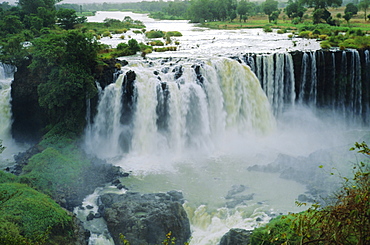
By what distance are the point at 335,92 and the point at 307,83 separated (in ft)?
7.55

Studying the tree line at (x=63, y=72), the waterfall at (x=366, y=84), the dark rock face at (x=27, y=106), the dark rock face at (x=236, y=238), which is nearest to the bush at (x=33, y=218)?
the dark rock face at (x=236, y=238)

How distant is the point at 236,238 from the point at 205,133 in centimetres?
1068

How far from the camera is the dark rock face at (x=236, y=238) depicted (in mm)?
13403

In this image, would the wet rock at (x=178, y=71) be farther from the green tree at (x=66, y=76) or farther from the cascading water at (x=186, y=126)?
the green tree at (x=66, y=76)

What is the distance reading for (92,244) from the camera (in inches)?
575

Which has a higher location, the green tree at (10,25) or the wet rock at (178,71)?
the green tree at (10,25)

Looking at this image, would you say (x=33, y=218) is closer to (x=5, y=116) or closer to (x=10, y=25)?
(x=5, y=116)

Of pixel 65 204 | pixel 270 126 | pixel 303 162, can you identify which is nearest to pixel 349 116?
pixel 270 126

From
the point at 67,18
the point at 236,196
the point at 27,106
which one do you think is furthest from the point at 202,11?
the point at 236,196

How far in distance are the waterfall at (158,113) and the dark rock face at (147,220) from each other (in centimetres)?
705

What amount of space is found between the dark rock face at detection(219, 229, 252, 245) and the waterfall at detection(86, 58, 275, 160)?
31.1 ft

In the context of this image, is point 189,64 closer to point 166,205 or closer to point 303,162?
point 303,162

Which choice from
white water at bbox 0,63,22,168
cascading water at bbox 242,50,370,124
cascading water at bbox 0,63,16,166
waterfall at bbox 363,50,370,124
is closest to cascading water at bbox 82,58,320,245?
cascading water at bbox 242,50,370,124

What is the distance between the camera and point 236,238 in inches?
537
